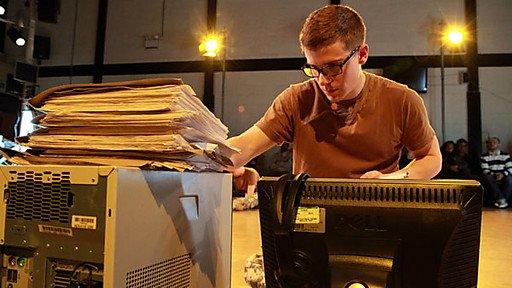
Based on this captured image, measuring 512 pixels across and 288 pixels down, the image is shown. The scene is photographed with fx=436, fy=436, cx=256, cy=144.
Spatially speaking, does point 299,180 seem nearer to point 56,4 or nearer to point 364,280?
point 364,280

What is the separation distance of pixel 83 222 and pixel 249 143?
696mm

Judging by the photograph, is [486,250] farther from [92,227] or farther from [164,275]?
[92,227]

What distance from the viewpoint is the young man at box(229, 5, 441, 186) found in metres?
1.24

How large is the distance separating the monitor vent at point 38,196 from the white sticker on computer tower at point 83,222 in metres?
0.02

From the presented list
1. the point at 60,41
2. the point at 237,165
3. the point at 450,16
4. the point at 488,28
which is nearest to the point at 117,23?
the point at 60,41

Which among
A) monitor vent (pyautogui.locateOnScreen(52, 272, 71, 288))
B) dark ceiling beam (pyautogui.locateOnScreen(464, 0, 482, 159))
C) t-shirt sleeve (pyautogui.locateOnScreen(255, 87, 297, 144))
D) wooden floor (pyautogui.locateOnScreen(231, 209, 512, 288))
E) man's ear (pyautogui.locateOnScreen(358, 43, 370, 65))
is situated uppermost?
dark ceiling beam (pyautogui.locateOnScreen(464, 0, 482, 159))

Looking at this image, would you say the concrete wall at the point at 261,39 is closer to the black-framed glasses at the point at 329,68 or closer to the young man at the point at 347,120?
the young man at the point at 347,120

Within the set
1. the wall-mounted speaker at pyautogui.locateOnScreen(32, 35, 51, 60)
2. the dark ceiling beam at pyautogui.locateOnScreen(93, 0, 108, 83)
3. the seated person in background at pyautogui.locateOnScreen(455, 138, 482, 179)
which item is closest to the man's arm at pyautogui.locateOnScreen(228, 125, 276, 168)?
the seated person in background at pyautogui.locateOnScreen(455, 138, 482, 179)

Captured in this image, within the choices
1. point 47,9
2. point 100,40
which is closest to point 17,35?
point 47,9

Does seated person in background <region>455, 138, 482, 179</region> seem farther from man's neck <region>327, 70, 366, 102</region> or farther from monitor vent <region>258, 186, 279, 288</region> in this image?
monitor vent <region>258, 186, 279, 288</region>

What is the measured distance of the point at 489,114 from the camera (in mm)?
7199

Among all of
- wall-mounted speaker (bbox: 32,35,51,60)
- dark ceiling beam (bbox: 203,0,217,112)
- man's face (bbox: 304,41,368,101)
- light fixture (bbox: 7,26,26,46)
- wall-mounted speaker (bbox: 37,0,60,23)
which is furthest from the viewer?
wall-mounted speaker (bbox: 32,35,51,60)

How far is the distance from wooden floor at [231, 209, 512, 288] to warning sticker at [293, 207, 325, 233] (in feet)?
3.81

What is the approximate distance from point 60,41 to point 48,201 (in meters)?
9.66
